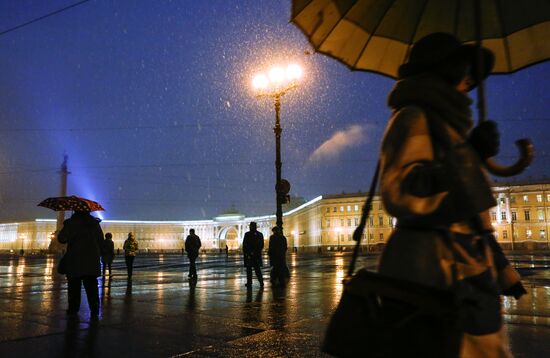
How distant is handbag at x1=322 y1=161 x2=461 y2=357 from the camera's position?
5.53 feet

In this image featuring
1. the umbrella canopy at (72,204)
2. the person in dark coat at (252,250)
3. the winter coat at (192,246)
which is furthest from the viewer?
the winter coat at (192,246)

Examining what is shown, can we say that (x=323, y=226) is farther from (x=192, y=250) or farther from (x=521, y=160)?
(x=521, y=160)

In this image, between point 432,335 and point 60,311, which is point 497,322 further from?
point 60,311

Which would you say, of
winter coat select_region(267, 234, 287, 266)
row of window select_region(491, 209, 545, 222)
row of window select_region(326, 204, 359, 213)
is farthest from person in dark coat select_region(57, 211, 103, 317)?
row of window select_region(326, 204, 359, 213)

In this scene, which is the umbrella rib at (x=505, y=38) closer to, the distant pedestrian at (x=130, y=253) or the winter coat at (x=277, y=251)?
the winter coat at (x=277, y=251)

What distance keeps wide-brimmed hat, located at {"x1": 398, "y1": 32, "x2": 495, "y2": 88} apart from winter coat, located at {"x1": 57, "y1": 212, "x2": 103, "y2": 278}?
6.94 metres

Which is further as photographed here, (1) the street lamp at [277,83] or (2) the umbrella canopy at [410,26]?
(1) the street lamp at [277,83]

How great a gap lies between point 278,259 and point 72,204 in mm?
6791

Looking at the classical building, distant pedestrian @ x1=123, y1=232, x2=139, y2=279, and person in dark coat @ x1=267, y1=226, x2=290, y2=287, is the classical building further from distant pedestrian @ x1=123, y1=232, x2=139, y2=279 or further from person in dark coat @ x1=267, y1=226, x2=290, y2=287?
person in dark coat @ x1=267, y1=226, x2=290, y2=287

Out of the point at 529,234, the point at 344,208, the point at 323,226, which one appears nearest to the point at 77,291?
the point at 529,234

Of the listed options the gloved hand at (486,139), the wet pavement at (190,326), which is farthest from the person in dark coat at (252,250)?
the gloved hand at (486,139)

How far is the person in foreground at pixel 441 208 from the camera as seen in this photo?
1740mm

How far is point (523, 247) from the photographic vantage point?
9281cm

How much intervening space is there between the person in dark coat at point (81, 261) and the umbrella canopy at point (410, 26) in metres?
6.05
